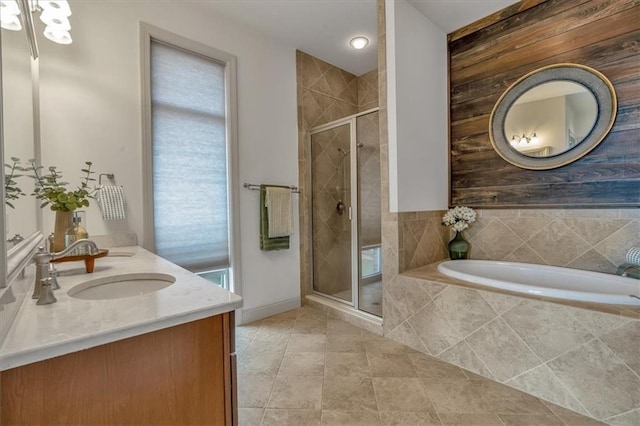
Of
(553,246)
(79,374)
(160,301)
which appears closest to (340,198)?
(553,246)

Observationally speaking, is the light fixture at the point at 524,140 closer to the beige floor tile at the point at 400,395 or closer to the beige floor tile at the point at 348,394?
the beige floor tile at the point at 400,395

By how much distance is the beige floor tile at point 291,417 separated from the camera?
1451mm

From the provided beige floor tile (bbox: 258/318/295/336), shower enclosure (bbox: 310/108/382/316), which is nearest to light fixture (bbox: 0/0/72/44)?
shower enclosure (bbox: 310/108/382/316)

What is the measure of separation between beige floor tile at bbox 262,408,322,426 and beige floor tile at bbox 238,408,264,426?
3cm

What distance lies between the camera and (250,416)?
1.50m

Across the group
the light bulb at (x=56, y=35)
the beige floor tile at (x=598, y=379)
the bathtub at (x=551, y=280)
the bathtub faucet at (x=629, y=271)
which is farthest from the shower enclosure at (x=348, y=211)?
the light bulb at (x=56, y=35)

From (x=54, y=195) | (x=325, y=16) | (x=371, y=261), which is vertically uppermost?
(x=325, y=16)

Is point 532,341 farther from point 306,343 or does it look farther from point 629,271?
point 306,343

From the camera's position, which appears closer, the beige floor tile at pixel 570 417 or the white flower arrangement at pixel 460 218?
the beige floor tile at pixel 570 417

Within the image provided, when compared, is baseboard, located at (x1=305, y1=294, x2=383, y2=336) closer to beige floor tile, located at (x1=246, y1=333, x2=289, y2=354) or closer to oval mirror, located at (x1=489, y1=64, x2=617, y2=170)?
beige floor tile, located at (x1=246, y1=333, x2=289, y2=354)

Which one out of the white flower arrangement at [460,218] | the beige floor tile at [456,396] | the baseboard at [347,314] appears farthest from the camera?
the white flower arrangement at [460,218]

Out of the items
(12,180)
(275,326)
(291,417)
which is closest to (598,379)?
(291,417)

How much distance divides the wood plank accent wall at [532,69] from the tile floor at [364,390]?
1.53 meters

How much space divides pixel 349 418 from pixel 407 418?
301mm
